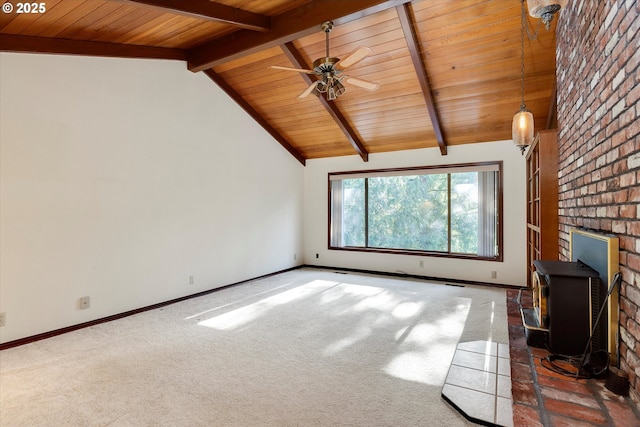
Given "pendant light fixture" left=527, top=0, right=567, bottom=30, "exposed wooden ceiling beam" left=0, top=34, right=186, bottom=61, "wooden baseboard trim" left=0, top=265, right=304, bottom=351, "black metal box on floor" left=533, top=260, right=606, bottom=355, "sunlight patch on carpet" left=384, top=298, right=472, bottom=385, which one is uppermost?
"exposed wooden ceiling beam" left=0, top=34, right=186, bottom=61

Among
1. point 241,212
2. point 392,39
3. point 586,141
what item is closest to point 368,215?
point 241,212

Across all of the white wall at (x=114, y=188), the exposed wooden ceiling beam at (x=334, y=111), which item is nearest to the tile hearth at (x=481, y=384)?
the white wall at (x=114, y=188)

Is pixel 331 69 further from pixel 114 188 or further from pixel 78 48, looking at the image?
pixel 114 188

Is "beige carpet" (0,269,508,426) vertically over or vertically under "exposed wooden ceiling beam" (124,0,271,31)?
under

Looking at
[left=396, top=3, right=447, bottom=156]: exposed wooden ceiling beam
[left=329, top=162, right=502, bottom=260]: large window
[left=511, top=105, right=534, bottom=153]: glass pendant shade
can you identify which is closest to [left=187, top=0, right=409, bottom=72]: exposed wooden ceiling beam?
[left=396, top=3, right=447, bottom=156]: exposed wooden ceiling beam

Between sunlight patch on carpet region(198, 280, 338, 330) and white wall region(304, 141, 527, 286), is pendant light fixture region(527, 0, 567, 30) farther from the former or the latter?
white wall region(304, 141, 527, 286)

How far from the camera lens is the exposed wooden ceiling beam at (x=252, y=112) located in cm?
514

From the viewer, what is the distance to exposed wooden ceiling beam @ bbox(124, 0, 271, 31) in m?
3.00

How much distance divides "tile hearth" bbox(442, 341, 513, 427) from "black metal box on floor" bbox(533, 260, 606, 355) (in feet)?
1.60

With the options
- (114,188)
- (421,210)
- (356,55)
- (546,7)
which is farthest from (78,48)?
(421,210)

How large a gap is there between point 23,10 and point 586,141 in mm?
4390

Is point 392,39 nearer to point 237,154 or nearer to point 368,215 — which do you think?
point 237,154

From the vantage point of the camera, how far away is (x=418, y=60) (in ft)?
13.1

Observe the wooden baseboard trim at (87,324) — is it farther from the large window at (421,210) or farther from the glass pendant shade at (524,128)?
the glass pendant shade at (524,128)
